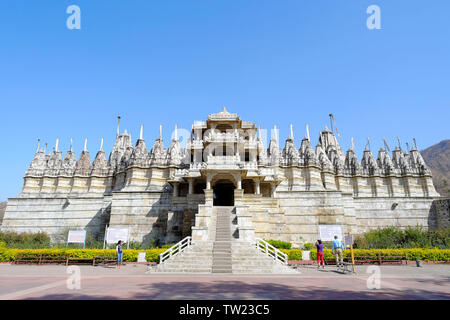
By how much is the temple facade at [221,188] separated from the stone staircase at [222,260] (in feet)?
7.29

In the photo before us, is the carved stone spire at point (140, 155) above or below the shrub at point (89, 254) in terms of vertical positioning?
above

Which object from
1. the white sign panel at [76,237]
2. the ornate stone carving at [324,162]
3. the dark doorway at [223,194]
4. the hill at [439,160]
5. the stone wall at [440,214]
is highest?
the hill at [439,160]

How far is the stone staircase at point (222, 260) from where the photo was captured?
1424cm

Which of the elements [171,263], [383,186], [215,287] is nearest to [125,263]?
[171,263]

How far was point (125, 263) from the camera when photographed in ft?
59.5

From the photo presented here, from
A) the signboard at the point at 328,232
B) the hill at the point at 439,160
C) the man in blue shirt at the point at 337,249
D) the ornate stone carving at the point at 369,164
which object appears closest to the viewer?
the man in blue shirt at the point at 337,249

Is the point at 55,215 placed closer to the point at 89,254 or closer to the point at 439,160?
the point at 89,254

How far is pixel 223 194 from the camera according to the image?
98.2ft

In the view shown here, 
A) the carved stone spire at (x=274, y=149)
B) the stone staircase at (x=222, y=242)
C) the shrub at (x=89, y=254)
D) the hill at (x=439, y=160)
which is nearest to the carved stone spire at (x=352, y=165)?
the carved stone spire at (x=274, y=149)

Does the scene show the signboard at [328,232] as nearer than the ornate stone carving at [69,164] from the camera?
Yes

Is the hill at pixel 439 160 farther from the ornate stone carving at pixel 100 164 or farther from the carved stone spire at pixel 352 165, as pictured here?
the ornate stone carving at pixel 100 164

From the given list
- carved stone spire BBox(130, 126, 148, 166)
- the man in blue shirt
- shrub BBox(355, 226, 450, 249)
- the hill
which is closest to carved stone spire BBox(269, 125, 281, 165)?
shrub BBox(355, 226, 450, 249)

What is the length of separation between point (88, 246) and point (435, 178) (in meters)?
116
